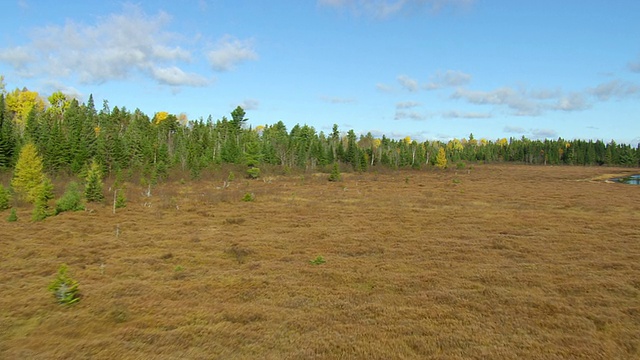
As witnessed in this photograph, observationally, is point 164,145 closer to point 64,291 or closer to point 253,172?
point 253,172

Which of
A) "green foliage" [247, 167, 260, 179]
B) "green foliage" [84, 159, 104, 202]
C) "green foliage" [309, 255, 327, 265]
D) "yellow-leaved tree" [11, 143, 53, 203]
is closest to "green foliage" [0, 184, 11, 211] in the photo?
"yellow-leaved tree" [11, 143, 53, 203]

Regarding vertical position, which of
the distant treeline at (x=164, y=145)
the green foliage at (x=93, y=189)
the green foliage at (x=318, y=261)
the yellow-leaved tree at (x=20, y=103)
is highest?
the yellow-leaved tree at (x=20, y=103)

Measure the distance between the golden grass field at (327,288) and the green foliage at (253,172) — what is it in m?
41.0

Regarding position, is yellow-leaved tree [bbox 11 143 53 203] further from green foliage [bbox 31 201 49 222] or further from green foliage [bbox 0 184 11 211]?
green foliage [bbox 31 201 49 222]

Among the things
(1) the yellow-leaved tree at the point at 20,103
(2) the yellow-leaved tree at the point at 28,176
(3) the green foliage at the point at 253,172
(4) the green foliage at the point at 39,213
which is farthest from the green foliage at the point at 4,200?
(1) the yellow-leaved tree at the point at 20,103

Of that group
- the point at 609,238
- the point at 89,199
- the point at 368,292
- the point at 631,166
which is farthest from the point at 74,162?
the point at 631,166

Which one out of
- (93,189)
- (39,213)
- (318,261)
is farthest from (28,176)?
(318,261)

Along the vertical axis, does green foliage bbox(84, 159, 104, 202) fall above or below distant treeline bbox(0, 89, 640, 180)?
below

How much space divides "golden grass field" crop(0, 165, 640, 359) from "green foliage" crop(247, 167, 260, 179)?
41.0 m

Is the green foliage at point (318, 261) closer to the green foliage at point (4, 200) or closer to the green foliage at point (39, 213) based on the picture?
the green foliage at point (39, 213)

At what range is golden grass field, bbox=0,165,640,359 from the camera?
9.97 meters

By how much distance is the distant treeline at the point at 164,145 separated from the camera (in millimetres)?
61875

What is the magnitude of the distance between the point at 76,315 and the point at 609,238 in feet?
91.4

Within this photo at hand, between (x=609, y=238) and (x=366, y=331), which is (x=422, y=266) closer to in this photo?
(x=366, y=331)
